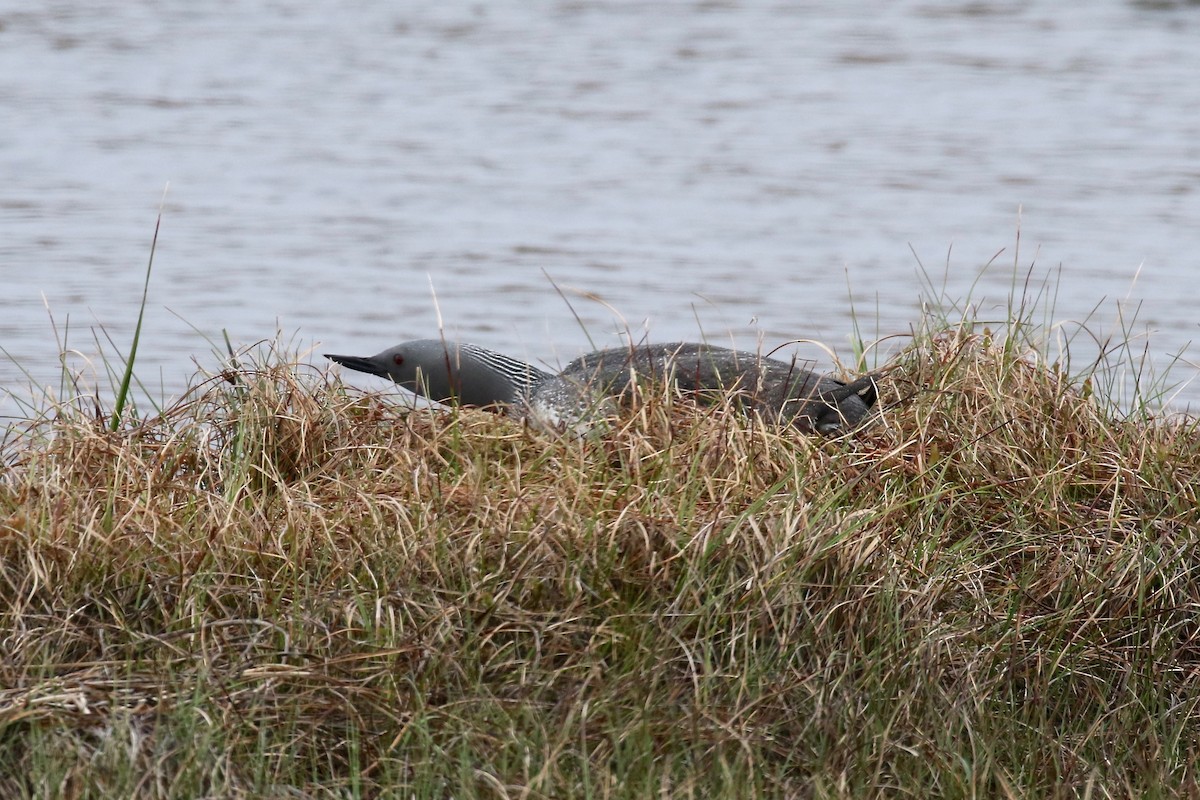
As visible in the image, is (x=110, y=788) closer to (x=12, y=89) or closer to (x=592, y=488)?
(x=592, y=488)

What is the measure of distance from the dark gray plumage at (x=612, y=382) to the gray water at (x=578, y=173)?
16cm

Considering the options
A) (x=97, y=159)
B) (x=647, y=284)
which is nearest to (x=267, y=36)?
(x=97, y=159)

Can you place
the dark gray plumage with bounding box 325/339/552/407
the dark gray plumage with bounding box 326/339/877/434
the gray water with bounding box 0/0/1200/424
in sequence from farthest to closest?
the gray water with bounding box 0/0/1200/424 → the dark gray plumage with bounding box 325/339/552/407 → the dark gray plumage with bounding box 326/339/877/434

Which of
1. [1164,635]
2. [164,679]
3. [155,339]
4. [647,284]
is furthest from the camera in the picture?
[647,284]

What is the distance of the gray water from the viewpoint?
788cm

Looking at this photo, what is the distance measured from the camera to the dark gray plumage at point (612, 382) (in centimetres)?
474

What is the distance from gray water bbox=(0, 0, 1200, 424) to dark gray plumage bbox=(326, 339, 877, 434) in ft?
0.53

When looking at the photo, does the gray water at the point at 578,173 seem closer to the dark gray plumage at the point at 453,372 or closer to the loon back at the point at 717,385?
the loon back at the point at 717,385

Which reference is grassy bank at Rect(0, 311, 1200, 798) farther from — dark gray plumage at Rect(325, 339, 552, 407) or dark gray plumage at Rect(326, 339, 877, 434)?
dark gray plumage at Rect(325, 339, 552, 407)

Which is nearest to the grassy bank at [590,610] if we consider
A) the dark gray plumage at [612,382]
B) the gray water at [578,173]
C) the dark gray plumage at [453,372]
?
the dark gray plumage at [612,382]

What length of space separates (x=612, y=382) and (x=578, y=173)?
658 cm

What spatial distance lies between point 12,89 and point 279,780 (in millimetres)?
11100

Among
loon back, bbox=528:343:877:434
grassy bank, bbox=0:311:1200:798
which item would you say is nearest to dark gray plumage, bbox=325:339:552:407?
loon back, bbox=528:343:877:434

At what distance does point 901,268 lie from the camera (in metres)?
8.96
